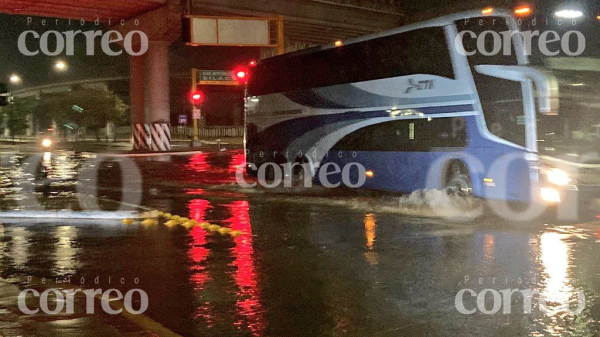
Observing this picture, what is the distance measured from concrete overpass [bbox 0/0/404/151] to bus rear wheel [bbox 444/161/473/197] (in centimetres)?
2281

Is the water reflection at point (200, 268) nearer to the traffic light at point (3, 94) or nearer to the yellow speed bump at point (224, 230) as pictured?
the yellow speed bump at point (224, 230)

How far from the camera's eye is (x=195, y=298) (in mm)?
7660

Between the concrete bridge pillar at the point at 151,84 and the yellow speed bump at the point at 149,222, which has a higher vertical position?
the concrete bridge pillar at the point at 151,84

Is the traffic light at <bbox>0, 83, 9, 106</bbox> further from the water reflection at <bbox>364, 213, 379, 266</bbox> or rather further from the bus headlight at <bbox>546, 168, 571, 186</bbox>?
the bus headlight at <bbox>546, 168, 571, 186</bbox>

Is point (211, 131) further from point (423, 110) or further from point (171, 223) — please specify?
point (171, 223)

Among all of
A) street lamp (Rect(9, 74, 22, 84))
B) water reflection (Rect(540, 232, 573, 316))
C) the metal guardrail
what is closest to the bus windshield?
water reflection (Rect(540, 232, 573, 316))

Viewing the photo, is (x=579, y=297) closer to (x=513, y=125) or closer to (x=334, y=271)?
(x=334, y=271)

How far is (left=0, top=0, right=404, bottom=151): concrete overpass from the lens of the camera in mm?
36281

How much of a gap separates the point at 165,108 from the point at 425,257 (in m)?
33.4

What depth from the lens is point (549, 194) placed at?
13375 millimetres

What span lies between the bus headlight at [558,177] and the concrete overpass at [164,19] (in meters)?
25.1

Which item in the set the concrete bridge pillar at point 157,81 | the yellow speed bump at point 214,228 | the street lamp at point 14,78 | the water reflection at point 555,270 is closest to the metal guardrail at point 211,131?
the street lamp at point 14,78

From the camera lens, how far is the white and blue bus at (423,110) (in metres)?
13.7

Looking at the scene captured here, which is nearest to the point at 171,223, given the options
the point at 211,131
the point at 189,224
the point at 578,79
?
the point at 189,224
